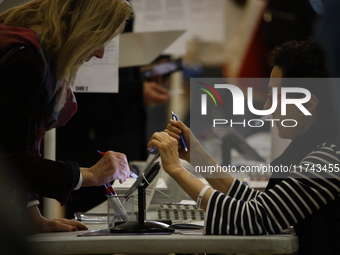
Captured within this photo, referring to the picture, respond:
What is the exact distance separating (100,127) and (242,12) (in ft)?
11.3

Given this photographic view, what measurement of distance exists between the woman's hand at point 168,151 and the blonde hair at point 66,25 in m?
0.30

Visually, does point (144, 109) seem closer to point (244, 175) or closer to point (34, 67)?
point (244, 175)

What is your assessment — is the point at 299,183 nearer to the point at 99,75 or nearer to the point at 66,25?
the point at 66,25

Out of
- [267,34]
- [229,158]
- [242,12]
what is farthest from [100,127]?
[242,12]

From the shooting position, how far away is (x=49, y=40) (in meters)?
1.61

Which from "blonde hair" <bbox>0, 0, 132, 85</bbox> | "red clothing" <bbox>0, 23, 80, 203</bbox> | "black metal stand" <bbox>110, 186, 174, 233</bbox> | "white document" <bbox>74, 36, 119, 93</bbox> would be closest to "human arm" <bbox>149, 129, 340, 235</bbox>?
"black metal stand" <bbox>110, 186, 174, 233</bbox>

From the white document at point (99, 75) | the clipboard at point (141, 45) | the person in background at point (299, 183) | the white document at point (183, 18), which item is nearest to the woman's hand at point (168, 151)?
the person in background at point (299, 183)

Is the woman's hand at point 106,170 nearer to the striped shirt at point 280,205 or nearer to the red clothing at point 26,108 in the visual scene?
the red clothing at point 26,108

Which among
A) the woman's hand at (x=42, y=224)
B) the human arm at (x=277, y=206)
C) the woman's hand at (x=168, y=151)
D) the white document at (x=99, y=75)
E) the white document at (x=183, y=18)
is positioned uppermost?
the white document at (x=183, y=18)

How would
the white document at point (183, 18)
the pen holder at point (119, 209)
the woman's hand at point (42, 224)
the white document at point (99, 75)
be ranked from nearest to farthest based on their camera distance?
1. the woman's hand at point (42, 224)
2. the pen holder at point (119, 209)
3. the white document at point (99, 75)
4. the white document at point (183, 18)

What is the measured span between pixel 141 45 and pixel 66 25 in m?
1.21

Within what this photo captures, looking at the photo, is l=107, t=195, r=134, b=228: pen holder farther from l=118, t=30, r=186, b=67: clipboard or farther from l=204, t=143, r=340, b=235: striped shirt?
l=118, t=30, r=186, b=67: clipboard

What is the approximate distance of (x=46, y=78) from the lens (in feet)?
5.22

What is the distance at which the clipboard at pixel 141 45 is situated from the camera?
9.23 ft
